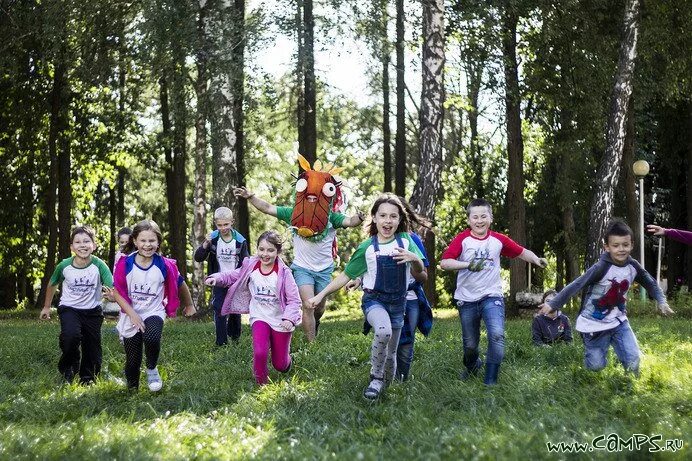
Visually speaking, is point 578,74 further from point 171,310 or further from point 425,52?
point 171,310

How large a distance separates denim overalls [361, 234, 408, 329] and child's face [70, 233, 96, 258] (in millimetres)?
3531

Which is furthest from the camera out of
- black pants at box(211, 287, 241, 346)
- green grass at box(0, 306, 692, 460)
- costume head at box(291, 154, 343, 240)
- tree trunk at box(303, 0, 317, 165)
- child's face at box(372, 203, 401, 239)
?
tree trunk at box(303, 0, 317, 165)

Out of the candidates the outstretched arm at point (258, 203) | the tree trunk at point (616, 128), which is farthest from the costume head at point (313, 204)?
the tree trunk at point (616, 128)

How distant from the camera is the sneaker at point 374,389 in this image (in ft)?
26.8

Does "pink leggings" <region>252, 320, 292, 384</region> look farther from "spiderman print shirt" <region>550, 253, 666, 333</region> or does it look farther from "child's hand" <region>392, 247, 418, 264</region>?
"spiderman print shirt" <region>550, 253, 666, 333</region>

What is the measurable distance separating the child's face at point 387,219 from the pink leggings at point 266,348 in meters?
1.81

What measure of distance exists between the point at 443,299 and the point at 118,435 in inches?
1547

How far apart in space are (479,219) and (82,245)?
4.45 m

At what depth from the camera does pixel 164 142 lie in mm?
29953

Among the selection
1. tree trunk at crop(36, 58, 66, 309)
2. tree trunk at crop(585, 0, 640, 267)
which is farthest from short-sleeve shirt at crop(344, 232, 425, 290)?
tree trunk at crop(36, 58, 66, 309)

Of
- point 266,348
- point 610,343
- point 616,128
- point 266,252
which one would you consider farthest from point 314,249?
point 616,128

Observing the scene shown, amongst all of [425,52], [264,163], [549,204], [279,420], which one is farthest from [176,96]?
[279,420]

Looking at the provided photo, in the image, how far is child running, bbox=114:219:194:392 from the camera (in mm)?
9555

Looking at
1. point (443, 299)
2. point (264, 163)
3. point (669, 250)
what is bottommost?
point (443, 299)
